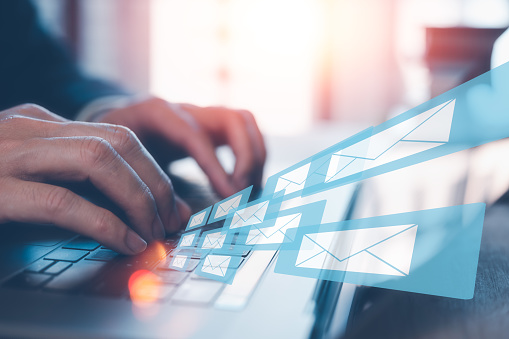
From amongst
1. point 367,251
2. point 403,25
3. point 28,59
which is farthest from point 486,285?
point 403,25

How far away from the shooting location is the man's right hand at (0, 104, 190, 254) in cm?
26

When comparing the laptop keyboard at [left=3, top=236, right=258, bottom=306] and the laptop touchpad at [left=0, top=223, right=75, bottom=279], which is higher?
the laptop keyboard at [left=3, top=236, right=258, bottom=306]

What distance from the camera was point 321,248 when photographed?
253mm

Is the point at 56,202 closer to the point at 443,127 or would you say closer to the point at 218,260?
the point at 218,260

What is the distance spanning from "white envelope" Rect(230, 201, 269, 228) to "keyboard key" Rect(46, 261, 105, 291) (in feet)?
0.35

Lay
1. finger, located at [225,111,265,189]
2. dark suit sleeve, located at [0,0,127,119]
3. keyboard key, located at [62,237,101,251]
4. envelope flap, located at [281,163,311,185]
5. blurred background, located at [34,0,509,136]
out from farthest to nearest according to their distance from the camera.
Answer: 1. blurred background, located at [34,0,509,136]
2. dark suit sleeve, located at [0,0,127,119]
3. finger, located at [225,111,265,189]
4. envelope flap, located at [281,163,311,185]
5. keyboard key, located at [62,237,101,251]

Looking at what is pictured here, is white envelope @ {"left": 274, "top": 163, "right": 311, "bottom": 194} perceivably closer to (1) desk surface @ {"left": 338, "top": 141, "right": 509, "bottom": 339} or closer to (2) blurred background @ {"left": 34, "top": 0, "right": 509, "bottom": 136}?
(1) desk surface @ {"left": 338, "top": 141, "right": 509, "bottom": 339}

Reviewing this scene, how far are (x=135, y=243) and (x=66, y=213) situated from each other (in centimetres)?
5

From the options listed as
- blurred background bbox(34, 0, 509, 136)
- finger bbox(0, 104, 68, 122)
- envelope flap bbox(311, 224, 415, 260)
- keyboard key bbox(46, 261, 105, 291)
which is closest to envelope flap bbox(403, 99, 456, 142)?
envelope flap bbox(311, 224, 415, 260)

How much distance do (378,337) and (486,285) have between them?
0.11m

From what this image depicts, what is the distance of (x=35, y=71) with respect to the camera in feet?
2.97

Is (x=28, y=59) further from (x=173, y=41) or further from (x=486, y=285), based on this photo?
(x=173, y=41)

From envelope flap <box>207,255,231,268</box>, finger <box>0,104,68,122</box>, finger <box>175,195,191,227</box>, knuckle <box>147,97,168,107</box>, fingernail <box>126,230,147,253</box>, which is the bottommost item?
finger <box>175,195,191,227</box>

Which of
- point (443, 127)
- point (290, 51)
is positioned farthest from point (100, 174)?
point (290, 51)
